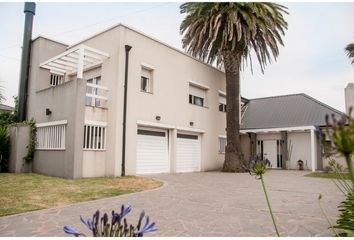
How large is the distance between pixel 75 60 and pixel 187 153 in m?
8.70

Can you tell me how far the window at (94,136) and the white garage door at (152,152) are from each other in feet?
6.34

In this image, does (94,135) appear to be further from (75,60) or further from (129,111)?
(75,60)

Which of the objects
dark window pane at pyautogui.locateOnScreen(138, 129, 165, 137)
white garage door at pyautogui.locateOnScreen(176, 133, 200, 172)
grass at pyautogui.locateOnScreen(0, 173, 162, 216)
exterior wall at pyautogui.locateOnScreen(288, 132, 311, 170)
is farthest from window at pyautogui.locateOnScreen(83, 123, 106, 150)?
exterior wall at pyautogui.locateOnScreen(288, 132, 311, 170)

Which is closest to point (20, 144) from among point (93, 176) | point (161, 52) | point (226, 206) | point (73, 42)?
point (93, 176)

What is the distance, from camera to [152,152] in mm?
16391

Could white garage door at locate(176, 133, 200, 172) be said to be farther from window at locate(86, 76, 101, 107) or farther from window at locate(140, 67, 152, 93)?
window at locate(86, 76, 101, 107)

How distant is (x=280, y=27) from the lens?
18344 millimetres

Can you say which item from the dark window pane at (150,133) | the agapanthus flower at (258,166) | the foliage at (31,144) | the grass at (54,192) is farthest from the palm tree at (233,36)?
the agapanthus flower at (258,166)

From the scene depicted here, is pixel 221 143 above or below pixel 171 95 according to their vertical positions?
below

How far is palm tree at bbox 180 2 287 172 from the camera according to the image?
17.2 metres

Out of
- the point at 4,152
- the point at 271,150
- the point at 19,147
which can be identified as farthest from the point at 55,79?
the point at 271,150

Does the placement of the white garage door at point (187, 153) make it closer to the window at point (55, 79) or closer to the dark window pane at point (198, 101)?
the dark window pane at point (198, 101)

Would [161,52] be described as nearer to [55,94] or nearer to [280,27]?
[55,94]

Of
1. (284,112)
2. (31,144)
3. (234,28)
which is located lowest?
(31,144)
